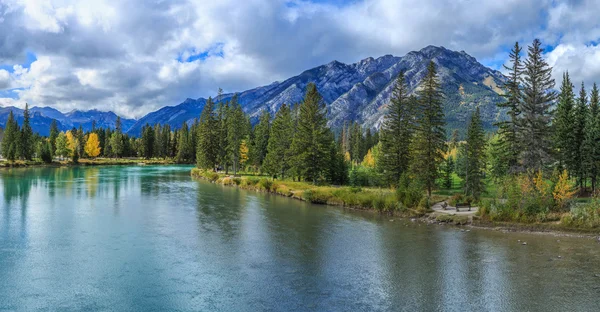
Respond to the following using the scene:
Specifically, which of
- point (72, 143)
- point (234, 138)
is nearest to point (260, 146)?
point (234, 138)

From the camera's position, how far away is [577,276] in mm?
22359

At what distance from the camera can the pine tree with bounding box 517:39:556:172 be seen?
42.9m

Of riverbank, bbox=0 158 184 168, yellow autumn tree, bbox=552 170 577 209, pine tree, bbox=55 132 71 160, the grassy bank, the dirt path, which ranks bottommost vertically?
the dirt path

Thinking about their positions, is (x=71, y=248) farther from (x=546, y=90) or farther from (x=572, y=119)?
(x=572, y=119)

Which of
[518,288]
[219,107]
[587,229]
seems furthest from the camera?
[219,107]

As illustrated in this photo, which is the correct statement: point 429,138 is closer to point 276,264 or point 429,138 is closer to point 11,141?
point 276,264

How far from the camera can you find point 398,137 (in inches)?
2245

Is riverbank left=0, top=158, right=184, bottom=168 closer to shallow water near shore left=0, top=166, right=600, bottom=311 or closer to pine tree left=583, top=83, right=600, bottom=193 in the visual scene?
shallow water near shore left=0, top=166, right=600, bottom=311

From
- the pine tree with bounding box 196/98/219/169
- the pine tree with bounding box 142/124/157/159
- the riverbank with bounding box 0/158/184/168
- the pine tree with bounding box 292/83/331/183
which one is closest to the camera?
the pine tree with bounding box 292/83/331/183

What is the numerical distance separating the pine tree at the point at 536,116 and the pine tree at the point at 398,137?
580 inches

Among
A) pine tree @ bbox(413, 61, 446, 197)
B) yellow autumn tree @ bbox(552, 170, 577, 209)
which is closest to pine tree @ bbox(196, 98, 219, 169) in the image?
pine tree @ bbox(413, 61, 446, 197)

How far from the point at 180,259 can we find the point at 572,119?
50.3 m

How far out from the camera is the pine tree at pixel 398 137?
56.7 metres

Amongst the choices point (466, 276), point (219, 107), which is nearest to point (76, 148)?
point (219, 107)
